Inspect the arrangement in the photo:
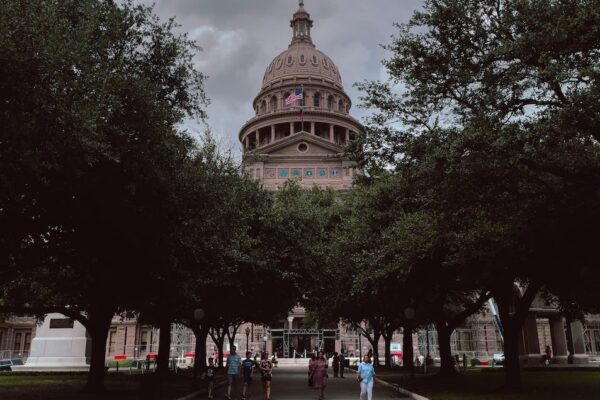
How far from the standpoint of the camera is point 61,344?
38.2 meters

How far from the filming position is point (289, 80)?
120375 mm

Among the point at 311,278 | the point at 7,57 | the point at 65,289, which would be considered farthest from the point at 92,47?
the point at 311,278

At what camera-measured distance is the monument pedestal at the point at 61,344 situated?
3794 centimetres

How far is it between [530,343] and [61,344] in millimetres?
35668

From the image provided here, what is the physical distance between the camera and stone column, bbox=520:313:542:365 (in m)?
45.7

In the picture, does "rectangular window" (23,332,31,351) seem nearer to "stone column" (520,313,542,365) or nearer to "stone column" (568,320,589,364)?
"stone column" (520,313,542,365)

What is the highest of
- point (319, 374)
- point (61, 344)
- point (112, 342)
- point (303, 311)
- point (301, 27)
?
point (301, 27)

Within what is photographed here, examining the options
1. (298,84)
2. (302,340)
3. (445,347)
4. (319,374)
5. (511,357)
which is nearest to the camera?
(319,374)

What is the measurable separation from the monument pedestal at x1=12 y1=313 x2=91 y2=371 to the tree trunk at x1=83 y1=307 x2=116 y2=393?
16372 millimetres

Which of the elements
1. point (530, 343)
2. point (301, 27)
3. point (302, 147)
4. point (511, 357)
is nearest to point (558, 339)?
point (530, 343)

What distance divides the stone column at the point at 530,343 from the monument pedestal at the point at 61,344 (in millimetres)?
32641

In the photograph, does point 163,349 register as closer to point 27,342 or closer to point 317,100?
point 27,342

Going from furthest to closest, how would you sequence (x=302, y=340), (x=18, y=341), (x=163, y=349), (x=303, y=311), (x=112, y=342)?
(x=303, y=311) < (x=112, y=342) < (x=302, y=340) < (x=18, y=341) < (x=163, y=349)

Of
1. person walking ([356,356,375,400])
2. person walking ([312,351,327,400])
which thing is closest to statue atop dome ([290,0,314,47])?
person walking ([312,351,327,400])
